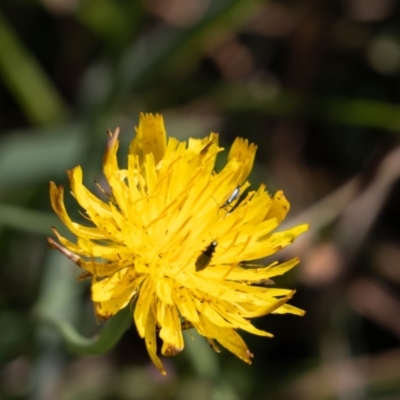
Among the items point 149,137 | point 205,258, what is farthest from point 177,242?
point 149,137

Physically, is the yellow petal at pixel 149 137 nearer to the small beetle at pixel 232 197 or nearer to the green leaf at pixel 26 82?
→ the small beetle at pixel 232 197

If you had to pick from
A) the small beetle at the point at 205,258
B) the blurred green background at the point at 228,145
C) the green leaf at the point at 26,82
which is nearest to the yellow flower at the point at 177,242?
the small beetle at the point at 205,258

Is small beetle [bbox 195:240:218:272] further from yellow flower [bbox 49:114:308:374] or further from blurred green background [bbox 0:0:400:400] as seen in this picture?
blurred green background [bbox 0:0:400:400]

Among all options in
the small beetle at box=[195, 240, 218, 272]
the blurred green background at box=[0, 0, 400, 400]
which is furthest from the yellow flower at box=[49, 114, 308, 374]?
the blurred green background at box=[0, 0, 400, 400]

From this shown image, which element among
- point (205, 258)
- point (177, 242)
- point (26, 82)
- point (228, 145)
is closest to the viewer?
point (205, 258)

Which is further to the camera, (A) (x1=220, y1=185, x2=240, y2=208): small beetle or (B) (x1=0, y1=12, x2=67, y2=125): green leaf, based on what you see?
(B) (x1=0, y1=12, x2=67, y2=125): green leaf

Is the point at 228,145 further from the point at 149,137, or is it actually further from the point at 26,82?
the point at 149,137
